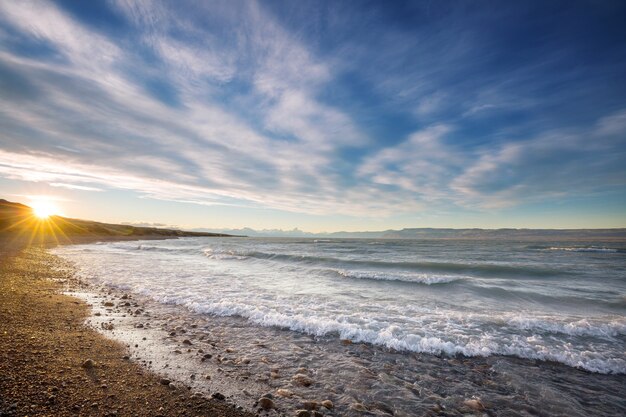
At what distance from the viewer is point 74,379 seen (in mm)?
4043

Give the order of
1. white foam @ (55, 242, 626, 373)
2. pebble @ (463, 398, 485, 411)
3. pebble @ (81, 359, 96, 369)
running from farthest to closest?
white foam @ (55, 242, 626, 373) < pebble @ (81, 359, 96, 369) < pebble @ (463, 398, 485, 411)

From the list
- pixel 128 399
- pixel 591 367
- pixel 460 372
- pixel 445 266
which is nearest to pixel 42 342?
pixel 128 399

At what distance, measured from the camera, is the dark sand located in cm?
339

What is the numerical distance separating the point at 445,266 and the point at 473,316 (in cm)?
1524

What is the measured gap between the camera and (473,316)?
9133 mm

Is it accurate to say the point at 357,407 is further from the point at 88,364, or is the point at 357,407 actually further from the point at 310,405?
the point at 88,364

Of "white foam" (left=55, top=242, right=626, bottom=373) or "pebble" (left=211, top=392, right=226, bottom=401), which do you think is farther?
"white foam" (left=55, top=242, right=626, bottom=373)

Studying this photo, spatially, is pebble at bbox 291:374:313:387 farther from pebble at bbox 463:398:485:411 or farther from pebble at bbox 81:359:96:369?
pebble at bbox 81:359:96:369

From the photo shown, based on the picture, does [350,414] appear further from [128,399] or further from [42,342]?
[42,342]

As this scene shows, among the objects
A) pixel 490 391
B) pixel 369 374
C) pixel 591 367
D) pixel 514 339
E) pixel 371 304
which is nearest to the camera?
pixel 490 391

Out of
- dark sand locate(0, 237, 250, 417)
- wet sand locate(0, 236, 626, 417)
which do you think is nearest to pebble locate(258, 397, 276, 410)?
wet sand locate(0, 236, 626, 417)

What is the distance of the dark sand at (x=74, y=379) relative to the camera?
11.1 ft

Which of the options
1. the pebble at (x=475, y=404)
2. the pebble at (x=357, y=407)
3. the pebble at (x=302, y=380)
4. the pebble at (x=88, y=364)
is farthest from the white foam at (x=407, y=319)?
the pebble at (x=88, y=364)

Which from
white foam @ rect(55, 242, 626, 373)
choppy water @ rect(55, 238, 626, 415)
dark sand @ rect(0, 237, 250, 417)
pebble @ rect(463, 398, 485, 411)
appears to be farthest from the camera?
white foam @ rect(55, 242, 626, 373)
